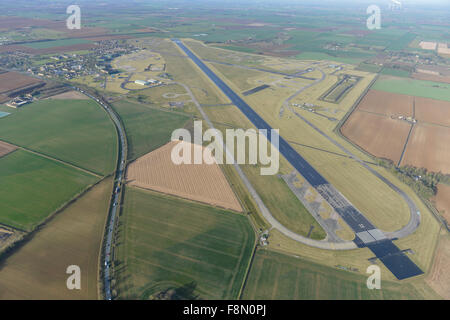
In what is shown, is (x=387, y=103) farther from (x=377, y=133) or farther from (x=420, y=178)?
(x=420, y=178)

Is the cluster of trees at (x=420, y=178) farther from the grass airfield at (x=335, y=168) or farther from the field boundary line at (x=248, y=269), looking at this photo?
the field boundary line at (x=248, y=269)

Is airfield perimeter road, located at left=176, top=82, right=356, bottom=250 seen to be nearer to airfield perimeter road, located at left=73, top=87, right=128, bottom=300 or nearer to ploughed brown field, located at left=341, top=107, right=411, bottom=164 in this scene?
airfield perimeter road, located at left=73, top=87, right=128, bottom=300

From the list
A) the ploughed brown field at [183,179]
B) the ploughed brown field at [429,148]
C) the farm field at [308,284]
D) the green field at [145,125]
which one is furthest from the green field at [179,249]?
the ploughed brown field at [429,148]

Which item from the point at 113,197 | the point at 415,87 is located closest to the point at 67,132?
the point at 113,197

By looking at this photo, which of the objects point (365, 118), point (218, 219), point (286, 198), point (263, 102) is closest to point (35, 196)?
point (218, 219)

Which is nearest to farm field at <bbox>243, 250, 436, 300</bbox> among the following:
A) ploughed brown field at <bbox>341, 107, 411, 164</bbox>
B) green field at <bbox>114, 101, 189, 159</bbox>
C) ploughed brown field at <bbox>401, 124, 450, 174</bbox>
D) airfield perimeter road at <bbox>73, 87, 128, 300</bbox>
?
airfield perimeter road at <bbox>73, 87, 128, 300</bbox>

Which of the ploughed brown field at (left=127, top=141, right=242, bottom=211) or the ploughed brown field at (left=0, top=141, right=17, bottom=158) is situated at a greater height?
the ploughed brown field at (left=0, top=141, right=17, bottom=158)

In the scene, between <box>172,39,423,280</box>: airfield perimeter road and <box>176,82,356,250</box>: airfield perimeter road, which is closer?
<box>172,39,423,280</box>: airfield perimeter road

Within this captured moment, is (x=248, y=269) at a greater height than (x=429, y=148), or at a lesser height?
lesser
